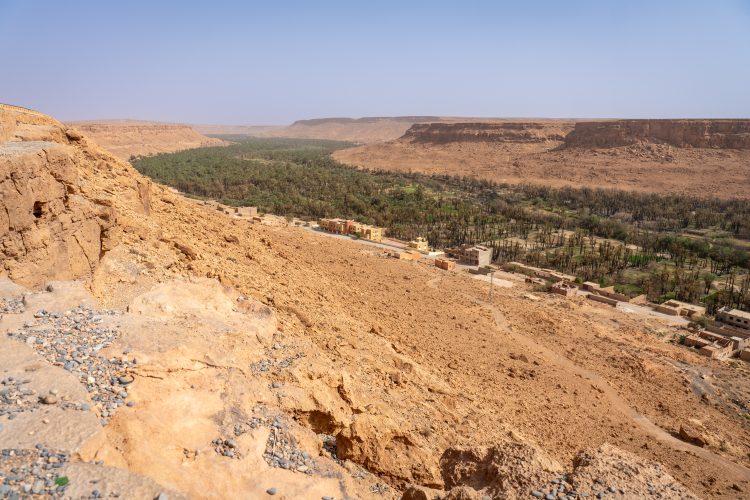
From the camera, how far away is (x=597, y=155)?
9450 centimetres

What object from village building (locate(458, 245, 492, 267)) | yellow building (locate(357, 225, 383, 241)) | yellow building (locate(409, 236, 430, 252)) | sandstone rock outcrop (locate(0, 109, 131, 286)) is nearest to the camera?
sandstone rock outcrop (locate(0, 109, 131, 286))

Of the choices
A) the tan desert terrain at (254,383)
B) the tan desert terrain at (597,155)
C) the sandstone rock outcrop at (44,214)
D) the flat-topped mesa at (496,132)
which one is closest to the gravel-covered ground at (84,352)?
the tan desert terrain at (254,383)

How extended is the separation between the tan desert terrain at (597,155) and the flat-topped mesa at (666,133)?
140 mm

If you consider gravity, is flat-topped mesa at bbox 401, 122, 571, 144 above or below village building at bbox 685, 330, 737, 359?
above

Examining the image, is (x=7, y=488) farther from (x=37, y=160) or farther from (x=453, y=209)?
(x=453, y=209)

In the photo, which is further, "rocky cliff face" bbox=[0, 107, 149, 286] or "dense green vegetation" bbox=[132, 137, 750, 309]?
"dense green vegetation" bbox=[132, 137, 750, 309]

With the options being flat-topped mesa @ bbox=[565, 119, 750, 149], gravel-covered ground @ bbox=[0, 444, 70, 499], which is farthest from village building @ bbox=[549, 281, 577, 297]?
flat-topped mesa @ bbox=[565, 119, 750, 149]

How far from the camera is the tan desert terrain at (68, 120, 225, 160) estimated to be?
352ft

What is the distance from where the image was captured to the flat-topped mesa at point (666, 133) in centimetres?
8412

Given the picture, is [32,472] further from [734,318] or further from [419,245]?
[419,245]

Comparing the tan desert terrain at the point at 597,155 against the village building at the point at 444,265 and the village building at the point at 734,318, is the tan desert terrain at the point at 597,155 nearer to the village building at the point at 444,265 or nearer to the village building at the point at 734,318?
the village building at the point at 734,318

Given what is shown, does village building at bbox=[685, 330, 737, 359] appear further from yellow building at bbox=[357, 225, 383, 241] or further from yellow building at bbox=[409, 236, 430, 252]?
yellow building at bbox=[357, 225, 383, 241]


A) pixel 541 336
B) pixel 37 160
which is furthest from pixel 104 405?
pixel 541 336

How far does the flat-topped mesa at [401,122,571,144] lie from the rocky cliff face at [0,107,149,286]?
10949 centimetres
